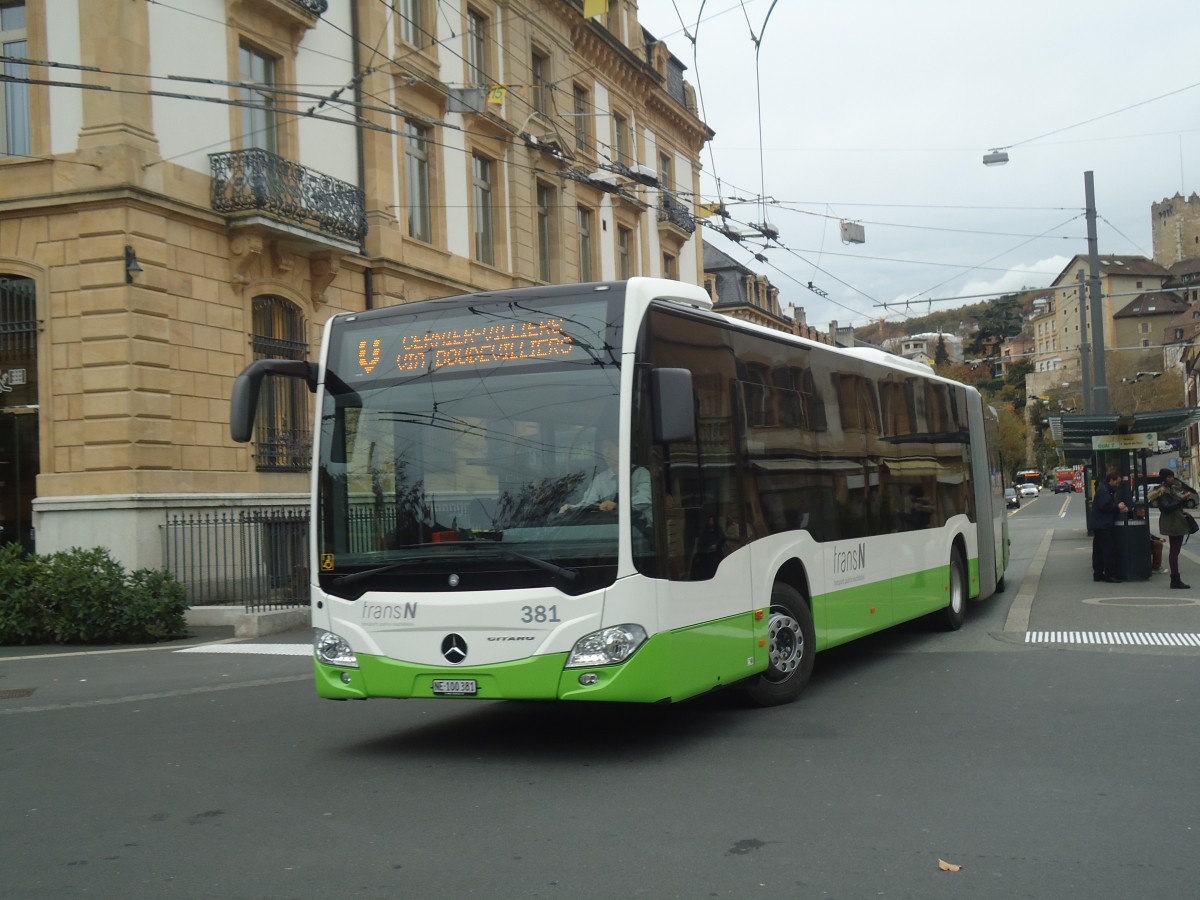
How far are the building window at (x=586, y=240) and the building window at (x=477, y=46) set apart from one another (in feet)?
19.4

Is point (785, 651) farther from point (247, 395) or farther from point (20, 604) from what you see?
point (20, 604)

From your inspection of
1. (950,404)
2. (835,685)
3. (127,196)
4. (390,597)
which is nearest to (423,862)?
(390,597)

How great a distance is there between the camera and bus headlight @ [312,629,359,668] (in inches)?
322

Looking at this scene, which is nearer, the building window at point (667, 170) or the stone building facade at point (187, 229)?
the stone building facade at point (187, 229)

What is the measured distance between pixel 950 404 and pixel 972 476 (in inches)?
42.7

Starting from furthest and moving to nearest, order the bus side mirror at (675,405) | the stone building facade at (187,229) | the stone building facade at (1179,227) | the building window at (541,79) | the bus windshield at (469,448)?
the stone building facade at (1179,227)
the building window at (541,79)
the stone building facade at (187,229)
the bus windshield at (469,448)
the bus side mirror at (675,405)

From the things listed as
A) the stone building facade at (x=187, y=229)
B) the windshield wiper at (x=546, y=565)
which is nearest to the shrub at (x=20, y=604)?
the stone building facade at (x=187, y=229)

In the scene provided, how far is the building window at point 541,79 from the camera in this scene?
3152cm

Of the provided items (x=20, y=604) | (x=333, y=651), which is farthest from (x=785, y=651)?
(x=20, y=604)

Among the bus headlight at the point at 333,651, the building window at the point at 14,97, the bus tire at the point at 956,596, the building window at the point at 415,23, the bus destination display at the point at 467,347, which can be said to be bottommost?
the bus tire at the point at 956,596

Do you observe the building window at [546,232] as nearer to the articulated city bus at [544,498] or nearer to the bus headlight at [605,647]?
the articulated city bus at [544,498]

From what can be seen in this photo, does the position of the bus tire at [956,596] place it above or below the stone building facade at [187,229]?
below

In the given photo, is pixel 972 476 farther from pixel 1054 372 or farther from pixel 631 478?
pixel 1054 372

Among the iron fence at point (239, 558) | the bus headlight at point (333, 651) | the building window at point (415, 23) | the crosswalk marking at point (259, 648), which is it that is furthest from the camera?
the building window at point (415, 23)
